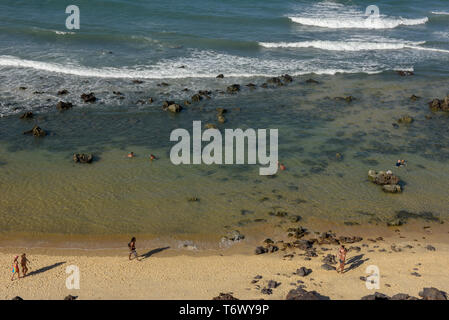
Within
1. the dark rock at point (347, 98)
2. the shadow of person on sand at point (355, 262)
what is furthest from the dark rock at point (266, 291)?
the dark rock at point (347, 98)

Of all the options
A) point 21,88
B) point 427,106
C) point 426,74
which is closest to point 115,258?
point 21,88

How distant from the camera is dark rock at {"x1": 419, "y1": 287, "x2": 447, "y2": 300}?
648 inches

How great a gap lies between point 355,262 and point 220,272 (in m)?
6.23

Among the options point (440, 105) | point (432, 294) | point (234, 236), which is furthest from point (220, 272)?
point (440, 105)

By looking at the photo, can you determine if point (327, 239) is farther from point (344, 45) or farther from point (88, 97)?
point (344, 45)

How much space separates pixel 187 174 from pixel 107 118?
384 inches

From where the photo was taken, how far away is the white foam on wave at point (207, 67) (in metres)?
39.5

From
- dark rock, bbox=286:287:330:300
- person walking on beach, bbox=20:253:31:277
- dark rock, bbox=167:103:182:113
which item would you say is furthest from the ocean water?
dark rock, bbox=286:287:330:300

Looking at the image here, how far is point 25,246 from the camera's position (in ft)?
65.4

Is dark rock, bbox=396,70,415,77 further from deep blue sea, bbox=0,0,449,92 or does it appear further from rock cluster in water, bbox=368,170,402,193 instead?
rock cluster in water, bbox=368,170,402,193

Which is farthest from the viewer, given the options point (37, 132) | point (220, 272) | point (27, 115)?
point (27, 115)

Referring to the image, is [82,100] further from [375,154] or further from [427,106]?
[427,106]

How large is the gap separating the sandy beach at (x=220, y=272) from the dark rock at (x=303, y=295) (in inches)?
11.8

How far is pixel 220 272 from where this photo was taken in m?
18.6
